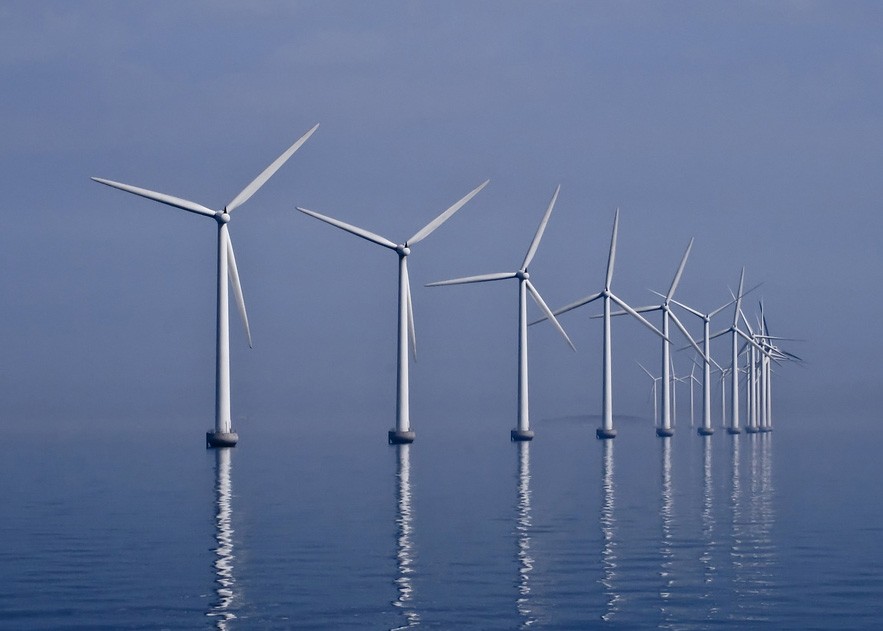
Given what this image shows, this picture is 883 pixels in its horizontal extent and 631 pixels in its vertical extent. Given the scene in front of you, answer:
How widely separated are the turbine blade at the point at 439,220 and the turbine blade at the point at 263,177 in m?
23.8

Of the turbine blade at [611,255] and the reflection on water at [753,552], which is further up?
the turbine blade at [611,255]

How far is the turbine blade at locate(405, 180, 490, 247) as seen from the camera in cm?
12888

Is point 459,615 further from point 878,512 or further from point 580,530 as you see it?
point 878,512

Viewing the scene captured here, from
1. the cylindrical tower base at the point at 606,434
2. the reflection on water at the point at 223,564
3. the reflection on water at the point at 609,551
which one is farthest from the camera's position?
the cylindrical tower base at the point at 606,434

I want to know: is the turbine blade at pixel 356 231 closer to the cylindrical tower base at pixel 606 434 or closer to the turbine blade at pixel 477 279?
the turbine blade at pixel 477 279

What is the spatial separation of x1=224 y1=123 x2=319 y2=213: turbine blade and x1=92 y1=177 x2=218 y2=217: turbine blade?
1792 millimetres

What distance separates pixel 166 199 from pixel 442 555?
7120 cm

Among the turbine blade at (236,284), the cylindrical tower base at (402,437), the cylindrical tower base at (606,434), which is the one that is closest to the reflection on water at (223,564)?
the turbine blade at (236,284)

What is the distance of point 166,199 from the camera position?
10825 cm

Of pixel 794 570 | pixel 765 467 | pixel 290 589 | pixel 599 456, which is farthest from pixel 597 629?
pixel 599 456

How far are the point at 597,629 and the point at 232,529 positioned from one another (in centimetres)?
2433

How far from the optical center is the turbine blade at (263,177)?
10906 cm

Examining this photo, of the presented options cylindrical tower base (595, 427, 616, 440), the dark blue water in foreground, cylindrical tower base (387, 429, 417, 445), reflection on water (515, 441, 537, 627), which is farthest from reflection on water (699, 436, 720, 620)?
cylindrical tower base (595, 427, 616, 440)

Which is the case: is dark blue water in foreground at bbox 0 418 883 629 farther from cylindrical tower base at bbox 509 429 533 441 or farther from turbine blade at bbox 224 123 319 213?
cylindrical tower base at bbox 509 429 533 441
